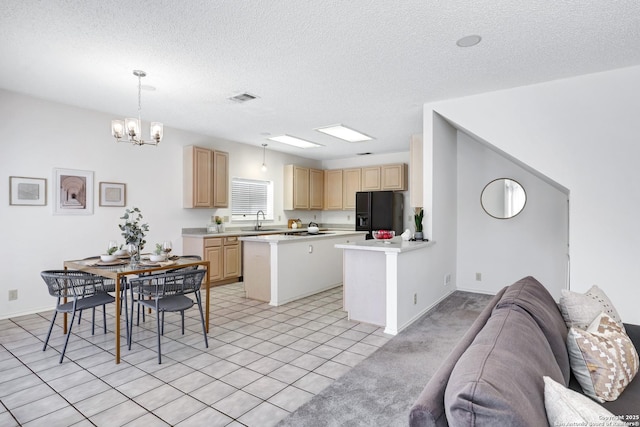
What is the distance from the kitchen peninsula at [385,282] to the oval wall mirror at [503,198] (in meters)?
1.66

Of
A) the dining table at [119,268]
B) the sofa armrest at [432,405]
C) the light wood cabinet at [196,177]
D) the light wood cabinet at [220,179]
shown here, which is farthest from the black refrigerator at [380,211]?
the sofa armrest at [432,405]

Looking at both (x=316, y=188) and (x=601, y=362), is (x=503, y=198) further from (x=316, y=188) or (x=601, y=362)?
(x=316, y=188)

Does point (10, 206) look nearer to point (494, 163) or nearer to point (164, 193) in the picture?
point (164, 193)

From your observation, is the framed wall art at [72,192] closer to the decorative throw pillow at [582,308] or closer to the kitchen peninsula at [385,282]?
the kitchen peninsula at [385,282]

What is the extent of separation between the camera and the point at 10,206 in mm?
4047

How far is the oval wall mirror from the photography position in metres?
5.03

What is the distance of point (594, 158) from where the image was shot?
3443 mm

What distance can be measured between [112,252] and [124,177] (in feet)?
6.75

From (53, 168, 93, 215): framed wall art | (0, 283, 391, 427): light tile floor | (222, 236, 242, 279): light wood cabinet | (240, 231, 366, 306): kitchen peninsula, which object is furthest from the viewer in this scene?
(222, 236, 242, 279): light wood cabinet

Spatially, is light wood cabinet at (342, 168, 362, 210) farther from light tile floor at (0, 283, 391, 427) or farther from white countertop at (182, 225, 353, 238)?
light tile floor at (0, 283, 391, 427)

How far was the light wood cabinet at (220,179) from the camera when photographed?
6.08 metres

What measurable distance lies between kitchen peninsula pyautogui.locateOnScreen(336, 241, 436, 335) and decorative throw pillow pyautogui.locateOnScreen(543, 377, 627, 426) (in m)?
2.55

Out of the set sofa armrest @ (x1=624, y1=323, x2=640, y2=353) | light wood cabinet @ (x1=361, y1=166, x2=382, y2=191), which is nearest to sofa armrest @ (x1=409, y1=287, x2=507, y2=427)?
sofa armrest @ (x1=624, y1=323, x2=640, y2=353)

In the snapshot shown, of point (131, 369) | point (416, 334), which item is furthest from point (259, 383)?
point (416, 334)
